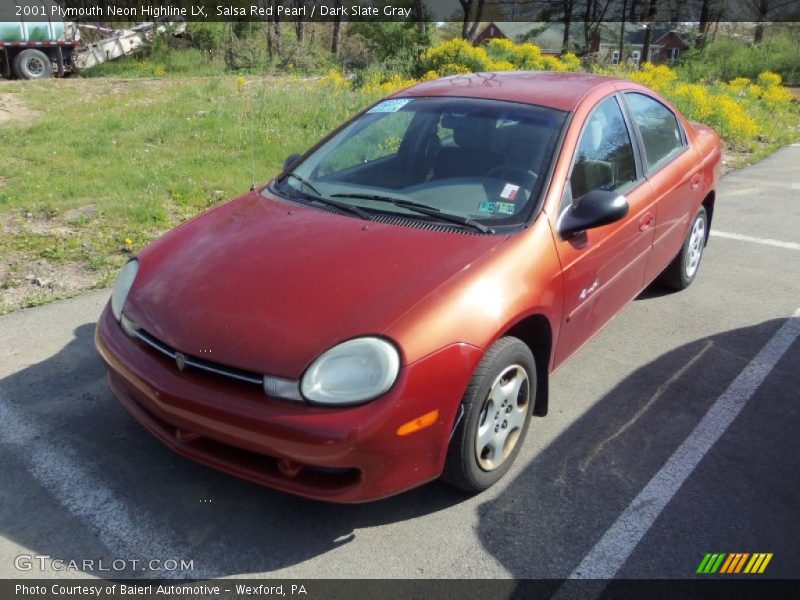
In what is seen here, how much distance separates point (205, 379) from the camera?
2664 mm

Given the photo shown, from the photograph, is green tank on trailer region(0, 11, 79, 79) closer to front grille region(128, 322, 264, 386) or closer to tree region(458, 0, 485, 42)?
front grille region(128, 322, 264, 386)

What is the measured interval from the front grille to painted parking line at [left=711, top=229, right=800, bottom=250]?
573cm

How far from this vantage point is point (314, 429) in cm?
246

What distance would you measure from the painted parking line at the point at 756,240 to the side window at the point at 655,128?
2.36m

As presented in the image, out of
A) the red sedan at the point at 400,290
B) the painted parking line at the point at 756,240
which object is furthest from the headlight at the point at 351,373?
the painted parking line at the point at 756,240

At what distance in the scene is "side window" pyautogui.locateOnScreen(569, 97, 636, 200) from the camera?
11.8 feet

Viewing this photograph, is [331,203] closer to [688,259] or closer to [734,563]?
[734,563]

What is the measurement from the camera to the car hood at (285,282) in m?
2.62

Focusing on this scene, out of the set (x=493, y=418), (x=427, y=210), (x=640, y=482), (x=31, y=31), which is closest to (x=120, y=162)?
(x=427, y=210)

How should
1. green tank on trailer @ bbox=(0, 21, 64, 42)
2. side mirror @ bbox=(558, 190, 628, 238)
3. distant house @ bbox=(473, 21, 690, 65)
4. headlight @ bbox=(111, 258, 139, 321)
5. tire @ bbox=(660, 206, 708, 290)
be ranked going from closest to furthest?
1. headlight @ bbox=(111, 258, 139, 321)
2. side mirror @ bbox=(558, 190, 628, 238)
3. tire @ bbox=(660, 206, 708, 290)
4. green tank on trailer @ bbox=(0, 21, 64, 42)
5. distant house @ bbox=(473, 21, 690, 65)

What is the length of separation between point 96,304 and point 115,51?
2169 cm

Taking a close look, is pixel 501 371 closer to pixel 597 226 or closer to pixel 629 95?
pixel 597 226

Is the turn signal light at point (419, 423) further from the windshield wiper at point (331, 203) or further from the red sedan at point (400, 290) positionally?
the windshield wiper at point (331, 203)

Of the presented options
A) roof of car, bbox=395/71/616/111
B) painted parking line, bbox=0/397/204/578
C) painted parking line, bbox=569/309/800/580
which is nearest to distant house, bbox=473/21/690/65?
roof of car, bbox=395/71/616/111
